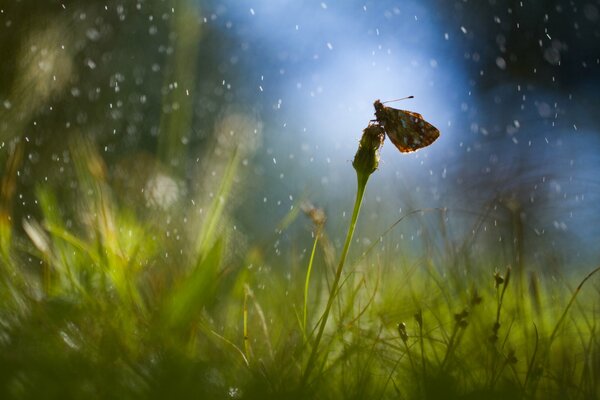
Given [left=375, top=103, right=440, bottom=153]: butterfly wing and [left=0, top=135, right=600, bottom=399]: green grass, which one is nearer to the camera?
[left=0, top=135, right=600, bottom=399]: green grass

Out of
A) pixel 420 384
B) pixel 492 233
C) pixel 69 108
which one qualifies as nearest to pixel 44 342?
pixel 420 384

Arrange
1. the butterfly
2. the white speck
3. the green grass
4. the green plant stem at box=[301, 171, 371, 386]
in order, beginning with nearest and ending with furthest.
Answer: the green grass → the green plant stem at box=[301, 171, 371, 386] → the butterfly → the white speck

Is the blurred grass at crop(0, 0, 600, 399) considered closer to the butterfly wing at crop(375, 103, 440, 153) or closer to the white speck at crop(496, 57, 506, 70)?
the butterfly wing at crop(375, 103, 440, 153)

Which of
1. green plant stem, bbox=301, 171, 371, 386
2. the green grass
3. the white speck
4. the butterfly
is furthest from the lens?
the white speck

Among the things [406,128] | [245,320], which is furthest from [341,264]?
[406,128]

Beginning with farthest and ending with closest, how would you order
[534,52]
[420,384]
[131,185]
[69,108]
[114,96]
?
[534,52] < [114,96] < [69,108] < [131,185] < [420,384]

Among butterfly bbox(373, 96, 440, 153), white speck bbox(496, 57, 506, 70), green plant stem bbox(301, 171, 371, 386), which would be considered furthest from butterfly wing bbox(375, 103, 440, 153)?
white speck bbox(496, 57, 506, 70)

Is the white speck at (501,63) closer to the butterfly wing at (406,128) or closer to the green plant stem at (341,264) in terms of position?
the butterfly wing at (406,128)

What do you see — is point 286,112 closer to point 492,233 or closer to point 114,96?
point 114,96
